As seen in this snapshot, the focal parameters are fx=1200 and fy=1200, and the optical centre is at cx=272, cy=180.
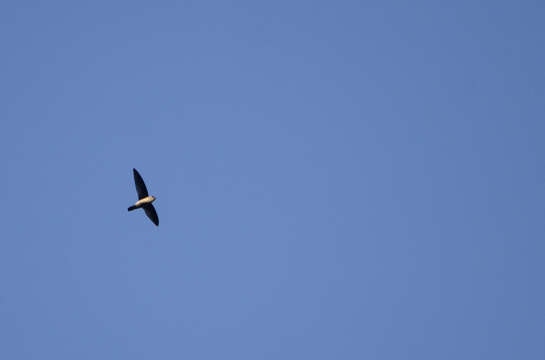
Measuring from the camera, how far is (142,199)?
3455 inches
